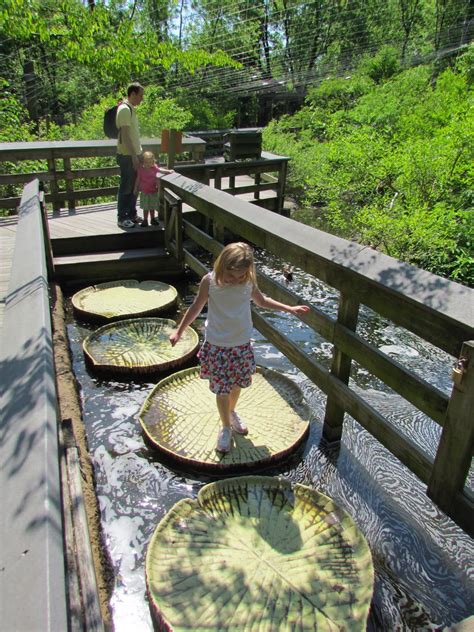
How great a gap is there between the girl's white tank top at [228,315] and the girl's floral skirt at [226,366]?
0.20 feet

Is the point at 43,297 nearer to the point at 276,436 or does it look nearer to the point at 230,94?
the point at 276,436

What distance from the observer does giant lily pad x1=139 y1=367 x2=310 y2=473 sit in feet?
10.4

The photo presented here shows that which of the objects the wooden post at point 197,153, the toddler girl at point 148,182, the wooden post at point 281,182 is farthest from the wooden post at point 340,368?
the wooden post at point 281,182

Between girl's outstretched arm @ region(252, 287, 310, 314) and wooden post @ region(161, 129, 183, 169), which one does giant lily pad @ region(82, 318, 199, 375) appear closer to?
girl's outstretched arm @ region(252, 287, 310, 314)

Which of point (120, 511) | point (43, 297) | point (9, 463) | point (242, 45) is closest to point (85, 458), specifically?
point (120, 511)

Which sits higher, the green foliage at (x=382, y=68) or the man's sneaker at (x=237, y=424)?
the green foliage at (x=382, y=68)

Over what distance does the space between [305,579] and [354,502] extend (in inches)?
32.3

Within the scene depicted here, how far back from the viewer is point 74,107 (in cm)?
2608

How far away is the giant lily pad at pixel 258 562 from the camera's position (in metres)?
2.13

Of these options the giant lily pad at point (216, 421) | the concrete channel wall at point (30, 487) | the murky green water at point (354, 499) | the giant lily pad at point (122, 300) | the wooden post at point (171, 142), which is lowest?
the murky green water at point (354, 499)

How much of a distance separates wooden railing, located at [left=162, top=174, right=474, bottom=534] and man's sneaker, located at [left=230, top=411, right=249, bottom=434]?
58 centimetres

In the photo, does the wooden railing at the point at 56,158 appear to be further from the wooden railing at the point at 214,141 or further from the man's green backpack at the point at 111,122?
the wooden railing at the point at 214,141

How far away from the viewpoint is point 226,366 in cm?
298

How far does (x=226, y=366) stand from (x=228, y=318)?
0.32 meters
